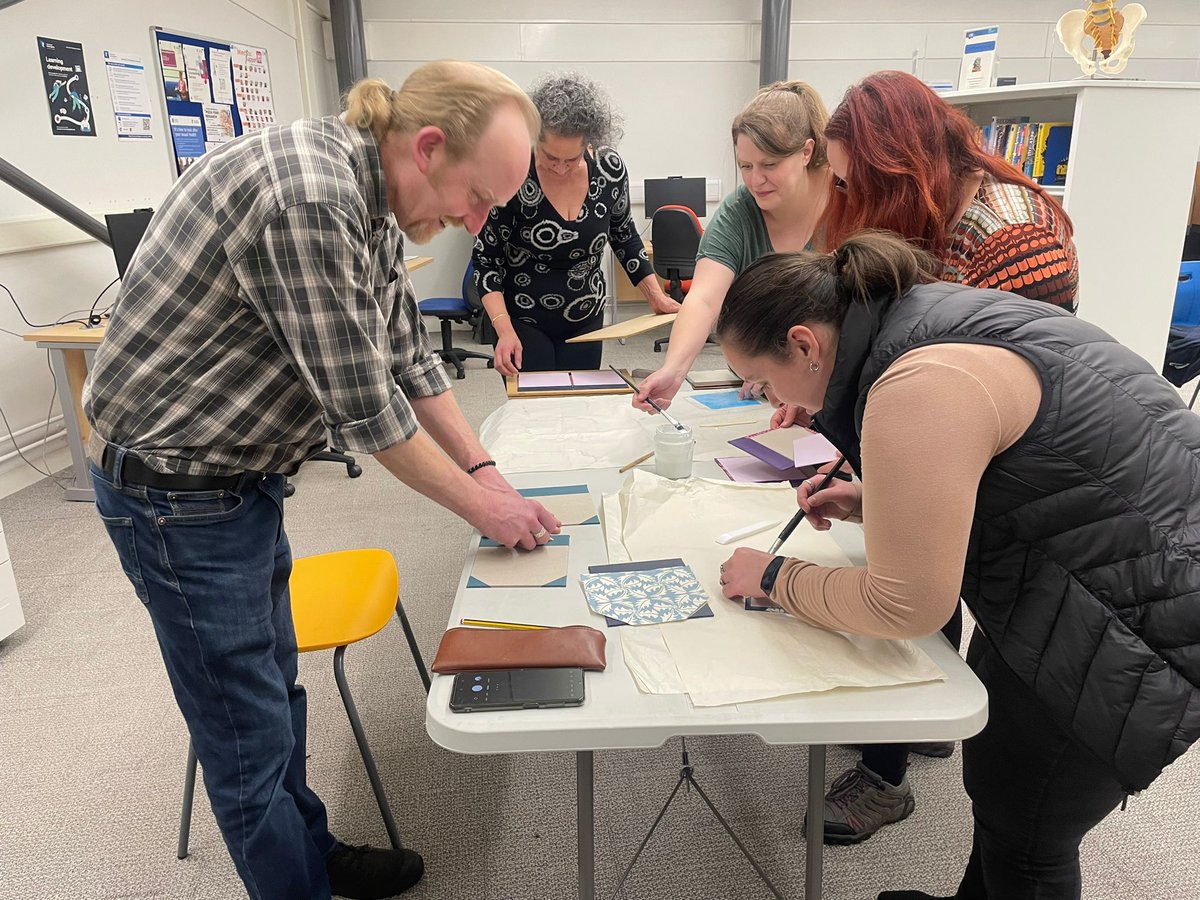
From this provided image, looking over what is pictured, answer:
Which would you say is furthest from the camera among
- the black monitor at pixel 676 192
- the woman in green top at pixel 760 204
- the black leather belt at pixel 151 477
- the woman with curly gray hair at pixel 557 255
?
the black monitor at pixel 676 192

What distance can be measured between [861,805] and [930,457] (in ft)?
3.70

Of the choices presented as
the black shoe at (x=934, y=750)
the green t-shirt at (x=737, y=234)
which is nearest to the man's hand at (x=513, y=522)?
the green t-shirt at (x=737, y=234)

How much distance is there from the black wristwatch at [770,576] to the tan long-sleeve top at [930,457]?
0.17 metres

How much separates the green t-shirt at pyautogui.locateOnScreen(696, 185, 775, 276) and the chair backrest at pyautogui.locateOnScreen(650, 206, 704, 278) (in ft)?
11.5

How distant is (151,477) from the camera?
1.10 m

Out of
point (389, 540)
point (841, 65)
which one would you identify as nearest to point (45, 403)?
point (389, 540)

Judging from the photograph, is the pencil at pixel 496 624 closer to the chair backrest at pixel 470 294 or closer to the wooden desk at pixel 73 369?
the wooden desk at pixel 73 369

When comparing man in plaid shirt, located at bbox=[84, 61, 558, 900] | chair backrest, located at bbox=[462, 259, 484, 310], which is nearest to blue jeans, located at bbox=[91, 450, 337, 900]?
man in plaid shirt, located at bbox=[84, 61, 558, 900]

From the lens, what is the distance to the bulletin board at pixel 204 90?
4.42m

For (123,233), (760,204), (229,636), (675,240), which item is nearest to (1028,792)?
(229,636)

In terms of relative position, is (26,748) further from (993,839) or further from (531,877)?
(993,839)

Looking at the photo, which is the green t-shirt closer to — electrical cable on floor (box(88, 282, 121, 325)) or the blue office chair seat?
electrical cable on floor (box(88, 282, 121, 325))

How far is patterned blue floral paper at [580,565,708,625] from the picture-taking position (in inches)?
44.6

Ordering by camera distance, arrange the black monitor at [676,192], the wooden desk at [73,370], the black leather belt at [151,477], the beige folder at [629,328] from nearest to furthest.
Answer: the black leather belt at [151,477]
the beige folder at [629,328]
the wooden desk at [73,370]
the black monitor at [676,192]
